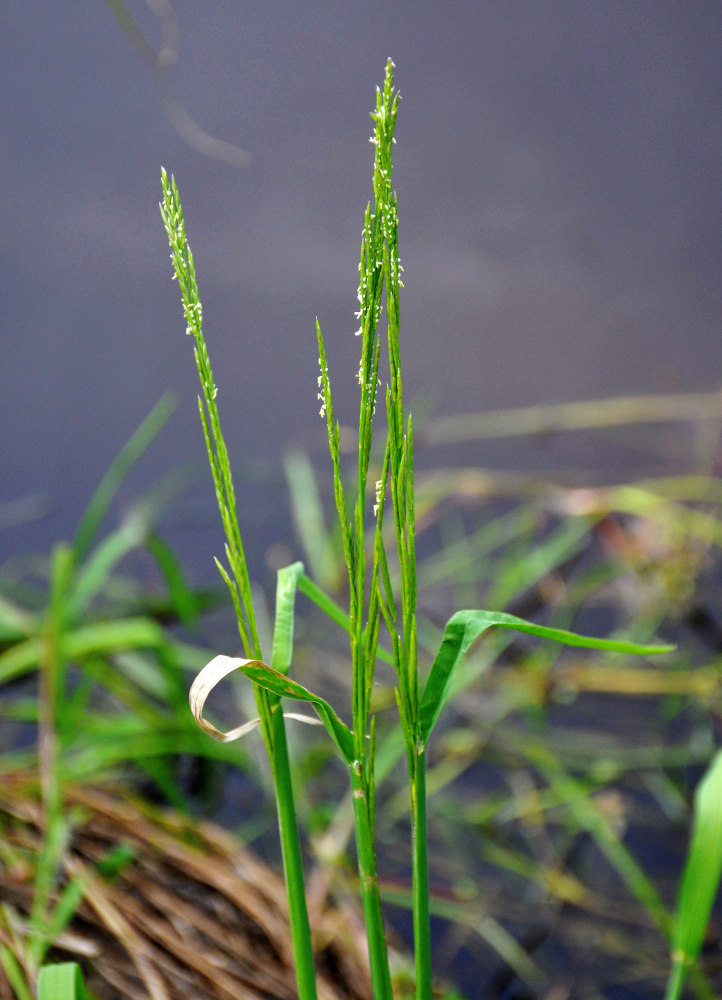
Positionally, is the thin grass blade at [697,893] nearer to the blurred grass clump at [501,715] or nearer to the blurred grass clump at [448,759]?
the blurred grass clump at [448,759]

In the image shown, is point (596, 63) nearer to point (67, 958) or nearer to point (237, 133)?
point (237, 133)

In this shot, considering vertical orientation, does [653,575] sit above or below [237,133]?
below

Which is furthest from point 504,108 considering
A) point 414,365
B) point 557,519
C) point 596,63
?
point 557,519

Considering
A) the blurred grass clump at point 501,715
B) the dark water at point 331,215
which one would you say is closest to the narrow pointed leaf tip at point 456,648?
the blurred grass clump at point 501,715

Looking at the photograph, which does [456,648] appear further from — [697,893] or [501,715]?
[501,715]

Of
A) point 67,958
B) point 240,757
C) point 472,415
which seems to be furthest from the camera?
point 472,415

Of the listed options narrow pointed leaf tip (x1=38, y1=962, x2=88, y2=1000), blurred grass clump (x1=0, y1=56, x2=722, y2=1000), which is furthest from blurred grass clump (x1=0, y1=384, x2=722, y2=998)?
narrow pointed leaf tip (x1=38, y1=962, x2=88, y2=1000)

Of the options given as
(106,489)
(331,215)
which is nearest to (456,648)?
(106,489)
